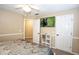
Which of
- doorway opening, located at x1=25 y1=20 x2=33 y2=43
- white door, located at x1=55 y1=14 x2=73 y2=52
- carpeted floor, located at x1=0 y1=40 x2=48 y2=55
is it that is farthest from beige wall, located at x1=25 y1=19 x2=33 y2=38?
white door, located at x1=55 y1=14 x2=73 y2=52

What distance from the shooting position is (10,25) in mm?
1534

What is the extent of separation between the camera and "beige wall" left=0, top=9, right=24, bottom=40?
4.84ft

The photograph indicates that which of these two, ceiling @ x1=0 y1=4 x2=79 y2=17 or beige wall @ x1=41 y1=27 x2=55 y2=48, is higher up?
ceiling @ x1=0 y1=4 x2=79 y2=17

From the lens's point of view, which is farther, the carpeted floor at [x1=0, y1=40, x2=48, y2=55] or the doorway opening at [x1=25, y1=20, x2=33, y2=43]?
the doorway opening at [x1=25, y1=20, x2=33, y2=43]

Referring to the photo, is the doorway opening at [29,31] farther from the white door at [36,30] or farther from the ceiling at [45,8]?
the ceiling at [45,8]

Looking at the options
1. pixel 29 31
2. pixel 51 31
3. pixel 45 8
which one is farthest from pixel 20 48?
pixel 45 8

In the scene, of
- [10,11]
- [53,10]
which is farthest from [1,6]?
[53,10]

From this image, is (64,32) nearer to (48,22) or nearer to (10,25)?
(48,22)

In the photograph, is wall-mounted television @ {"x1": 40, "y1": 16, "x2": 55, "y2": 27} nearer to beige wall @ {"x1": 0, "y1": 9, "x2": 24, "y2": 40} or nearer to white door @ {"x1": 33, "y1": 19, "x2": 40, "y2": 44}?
white door @ {"x1": 33, "y1": 19, "x2": 40, "y2": 44}

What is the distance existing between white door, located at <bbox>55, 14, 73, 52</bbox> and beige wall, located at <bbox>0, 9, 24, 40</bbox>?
57 centimetres

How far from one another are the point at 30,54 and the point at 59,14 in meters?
0.73

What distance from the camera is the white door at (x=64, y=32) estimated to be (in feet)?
4.92
